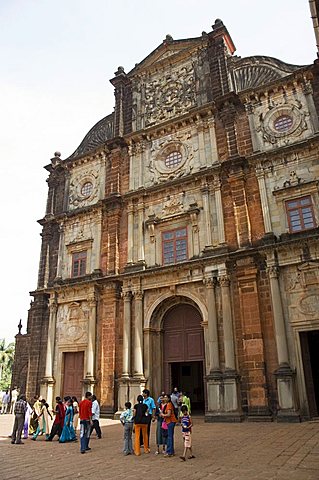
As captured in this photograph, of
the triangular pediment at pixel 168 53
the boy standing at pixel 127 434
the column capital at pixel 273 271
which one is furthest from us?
the triangular pediment at pixel 168 53

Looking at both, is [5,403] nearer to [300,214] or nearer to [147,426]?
[147,426]

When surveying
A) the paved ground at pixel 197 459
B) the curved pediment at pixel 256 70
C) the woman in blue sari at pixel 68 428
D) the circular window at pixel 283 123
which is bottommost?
the paved ground at pixel 197 459

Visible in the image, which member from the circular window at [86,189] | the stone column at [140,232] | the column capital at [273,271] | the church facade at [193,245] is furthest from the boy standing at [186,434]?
the circular window at [86,189]

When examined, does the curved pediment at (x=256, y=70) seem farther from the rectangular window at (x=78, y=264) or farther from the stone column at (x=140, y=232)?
the rectangular window at (x=78, y=264)

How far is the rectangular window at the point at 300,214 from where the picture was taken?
1466cm

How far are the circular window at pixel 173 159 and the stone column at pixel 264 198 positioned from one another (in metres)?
4.32

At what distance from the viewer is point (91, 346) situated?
17.6 m

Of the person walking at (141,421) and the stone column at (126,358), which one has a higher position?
the stone column at (126,358)

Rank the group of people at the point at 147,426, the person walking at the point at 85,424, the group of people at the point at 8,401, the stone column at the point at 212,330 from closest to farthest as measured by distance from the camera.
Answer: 1. the group of people at the point at 147,426
2. the person walking at the point at 85,424
3. the stone column at the point at 212,330
4. the group of people at the point at 8,401

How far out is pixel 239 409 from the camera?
13.5m

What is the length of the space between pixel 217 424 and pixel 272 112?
12879 millimetres

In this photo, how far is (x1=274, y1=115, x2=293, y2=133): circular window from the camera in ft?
54.1

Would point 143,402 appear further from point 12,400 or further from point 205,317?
point 12,400

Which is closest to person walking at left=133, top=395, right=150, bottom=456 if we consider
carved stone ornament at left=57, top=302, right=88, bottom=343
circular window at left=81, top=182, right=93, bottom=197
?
carved stone ornament at left=57, top=302, right=88, bottom=343
